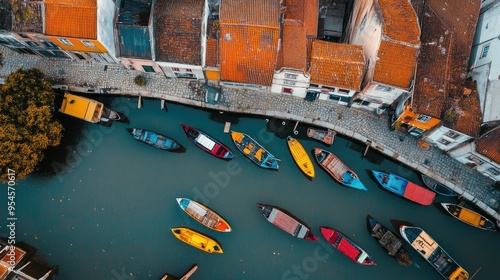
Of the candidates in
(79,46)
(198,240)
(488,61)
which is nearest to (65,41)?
(79,46)

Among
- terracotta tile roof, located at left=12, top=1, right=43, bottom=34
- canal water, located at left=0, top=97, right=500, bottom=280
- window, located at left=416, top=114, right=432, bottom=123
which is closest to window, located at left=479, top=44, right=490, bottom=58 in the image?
window, located at left=416, top=114, right=432, bottom=123

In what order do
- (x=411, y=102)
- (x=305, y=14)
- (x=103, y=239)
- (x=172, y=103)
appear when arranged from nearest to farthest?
(x=411, y=102), (x=305, y=14), (x=103, y=239), (x=172, y=103)

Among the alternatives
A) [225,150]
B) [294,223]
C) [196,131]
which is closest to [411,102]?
[294,223]

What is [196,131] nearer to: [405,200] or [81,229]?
[81,229]

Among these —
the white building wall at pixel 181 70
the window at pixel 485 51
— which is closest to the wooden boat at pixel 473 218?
the window at pixel 485 51

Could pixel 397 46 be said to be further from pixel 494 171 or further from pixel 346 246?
pixel 346 246

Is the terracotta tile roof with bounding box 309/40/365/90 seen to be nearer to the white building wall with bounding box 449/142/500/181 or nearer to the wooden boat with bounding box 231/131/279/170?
the wooden boat with bounding box 231/131/279/170

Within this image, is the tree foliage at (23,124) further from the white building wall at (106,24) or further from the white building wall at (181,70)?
the white building wall at (181,70)
